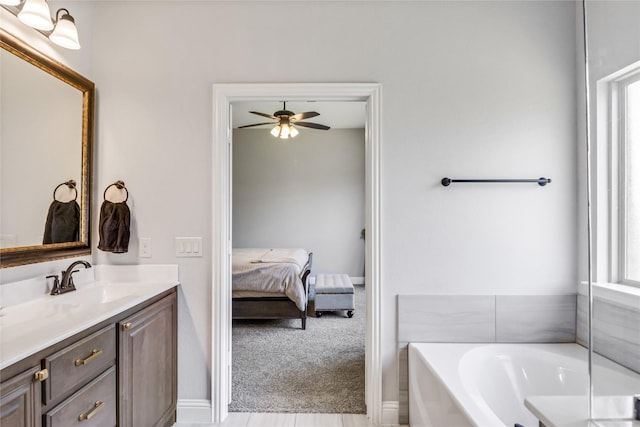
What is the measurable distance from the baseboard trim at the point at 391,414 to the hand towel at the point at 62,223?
2117 millimetres

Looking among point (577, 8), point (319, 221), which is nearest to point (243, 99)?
point (577, 8)

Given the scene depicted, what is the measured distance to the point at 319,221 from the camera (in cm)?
594

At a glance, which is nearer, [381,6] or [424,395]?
[424,395]

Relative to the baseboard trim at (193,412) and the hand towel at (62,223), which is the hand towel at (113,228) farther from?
the baseboard trim at (193,412)

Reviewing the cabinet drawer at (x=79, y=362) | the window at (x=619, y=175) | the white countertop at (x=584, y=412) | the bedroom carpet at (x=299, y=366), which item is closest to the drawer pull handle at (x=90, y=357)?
the cabinet drawer at (x=79, y=362)

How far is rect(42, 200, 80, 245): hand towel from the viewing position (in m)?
1.75

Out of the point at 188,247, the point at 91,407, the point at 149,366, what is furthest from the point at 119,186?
the point at 91,407

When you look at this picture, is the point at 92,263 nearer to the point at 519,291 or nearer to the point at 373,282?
the point at 373,282

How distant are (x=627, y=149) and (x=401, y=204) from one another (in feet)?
3.54

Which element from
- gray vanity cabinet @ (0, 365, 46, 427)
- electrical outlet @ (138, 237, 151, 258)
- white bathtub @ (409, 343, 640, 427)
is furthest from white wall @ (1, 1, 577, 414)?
gray vanity cabinet @ (0, 365, 46, 427)

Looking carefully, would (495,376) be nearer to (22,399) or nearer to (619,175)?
(619,175)

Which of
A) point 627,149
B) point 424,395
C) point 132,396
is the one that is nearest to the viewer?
point 627,149

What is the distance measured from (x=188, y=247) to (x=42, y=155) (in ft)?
2.85

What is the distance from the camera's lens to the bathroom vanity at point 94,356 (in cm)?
104
